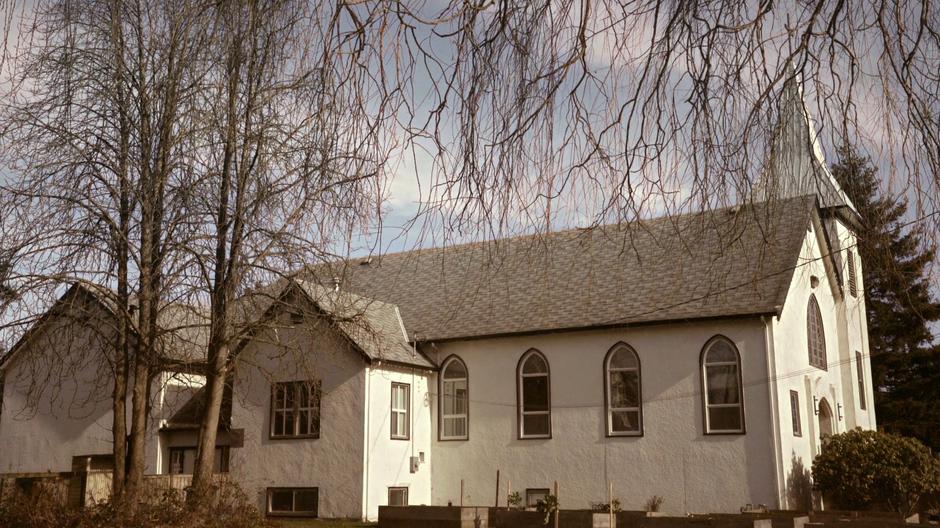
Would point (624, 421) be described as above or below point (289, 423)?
below

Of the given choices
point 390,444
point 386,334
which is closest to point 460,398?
point 390,444

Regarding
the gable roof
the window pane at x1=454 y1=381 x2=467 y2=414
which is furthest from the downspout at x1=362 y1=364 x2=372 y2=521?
the window pane at x1=454 y1=381 x2=467 y2=414

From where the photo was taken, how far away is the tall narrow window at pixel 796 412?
25672 millimetres

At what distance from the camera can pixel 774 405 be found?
24297 millimetres

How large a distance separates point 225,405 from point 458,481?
777 cm

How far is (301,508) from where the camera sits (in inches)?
1070

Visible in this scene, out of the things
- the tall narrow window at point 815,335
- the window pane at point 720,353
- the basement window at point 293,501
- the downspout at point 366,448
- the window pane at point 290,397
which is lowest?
the basement window at point 293,501

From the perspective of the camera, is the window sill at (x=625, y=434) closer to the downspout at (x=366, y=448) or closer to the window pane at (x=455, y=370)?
the window pane at (x=455, y=370)

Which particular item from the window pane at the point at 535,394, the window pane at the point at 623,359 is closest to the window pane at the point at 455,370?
the window pane at the point at 535,394

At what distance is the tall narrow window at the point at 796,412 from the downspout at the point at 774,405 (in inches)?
57.5

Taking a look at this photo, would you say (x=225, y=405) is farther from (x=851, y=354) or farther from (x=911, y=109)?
(x=911, y=109)

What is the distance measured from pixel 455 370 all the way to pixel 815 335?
11.0 metres

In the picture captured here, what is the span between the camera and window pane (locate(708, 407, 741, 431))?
2494 cm

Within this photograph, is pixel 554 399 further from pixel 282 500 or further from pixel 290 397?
pixel 282 500
